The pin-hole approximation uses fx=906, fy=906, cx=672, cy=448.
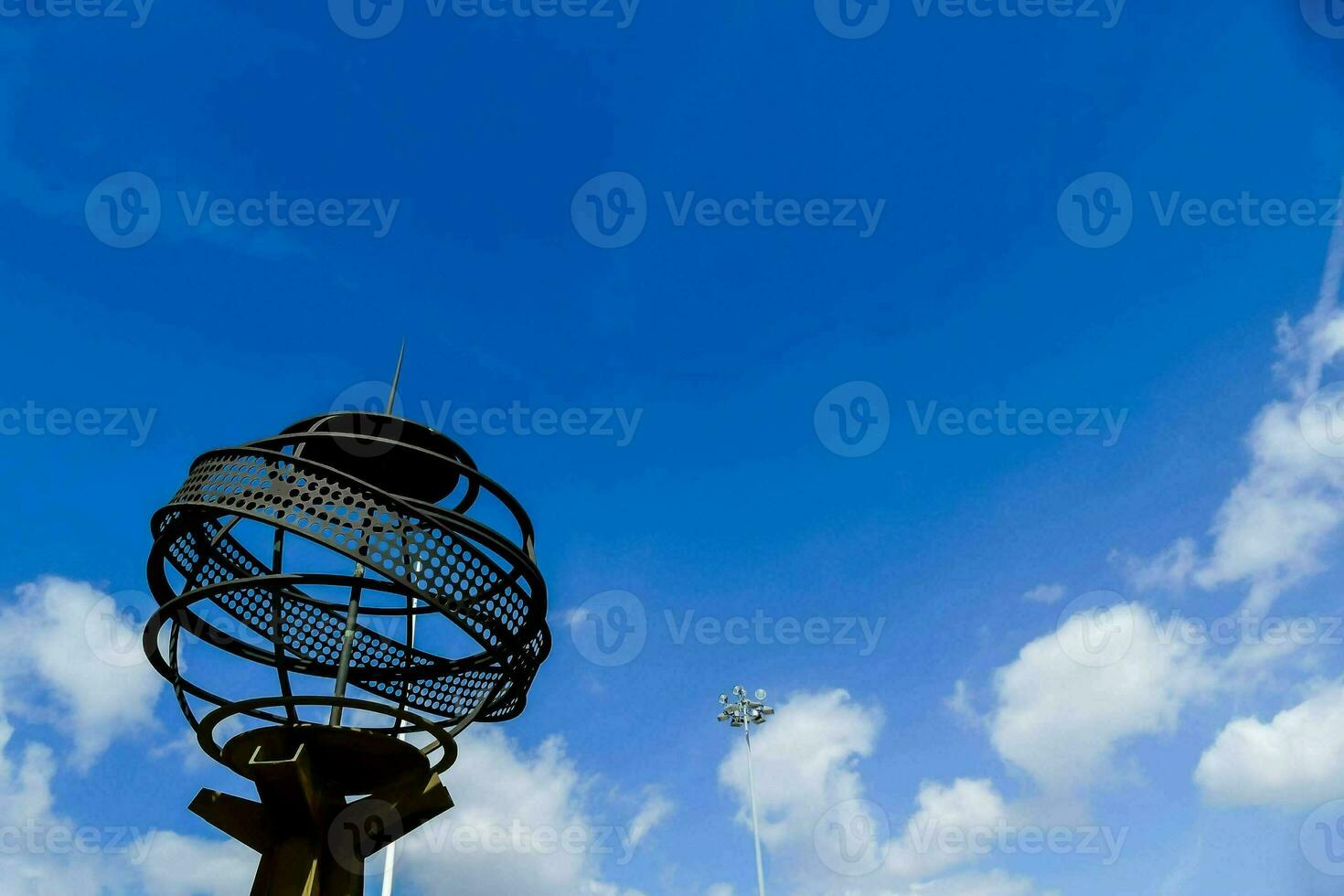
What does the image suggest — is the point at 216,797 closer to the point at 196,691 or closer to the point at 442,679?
the point at 196,691

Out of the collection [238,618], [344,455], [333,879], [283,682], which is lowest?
[333,879]

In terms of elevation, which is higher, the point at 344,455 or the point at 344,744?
the point at 344,455

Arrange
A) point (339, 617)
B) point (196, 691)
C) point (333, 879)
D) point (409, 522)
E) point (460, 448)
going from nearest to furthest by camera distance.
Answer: point (333, 879), point (409, 522), point (196, 691), point (460, 448), point (339, 617)

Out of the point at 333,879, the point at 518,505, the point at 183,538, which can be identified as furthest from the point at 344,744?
the point at 183,538

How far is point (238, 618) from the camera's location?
38.8 ft

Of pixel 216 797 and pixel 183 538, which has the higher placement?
pixel 183 538

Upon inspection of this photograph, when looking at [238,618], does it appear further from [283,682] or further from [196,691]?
[283,682]

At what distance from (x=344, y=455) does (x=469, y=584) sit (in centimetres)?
259

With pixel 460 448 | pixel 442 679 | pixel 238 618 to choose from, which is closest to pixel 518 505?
pixel 460 448

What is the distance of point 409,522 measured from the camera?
9.54 metres

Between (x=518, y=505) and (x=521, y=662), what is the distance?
6.25 ft

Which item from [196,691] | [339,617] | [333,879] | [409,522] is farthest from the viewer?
[339,617]

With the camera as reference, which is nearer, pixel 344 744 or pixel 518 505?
pixel 344 744

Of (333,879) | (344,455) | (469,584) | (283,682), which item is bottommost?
(333,879)
